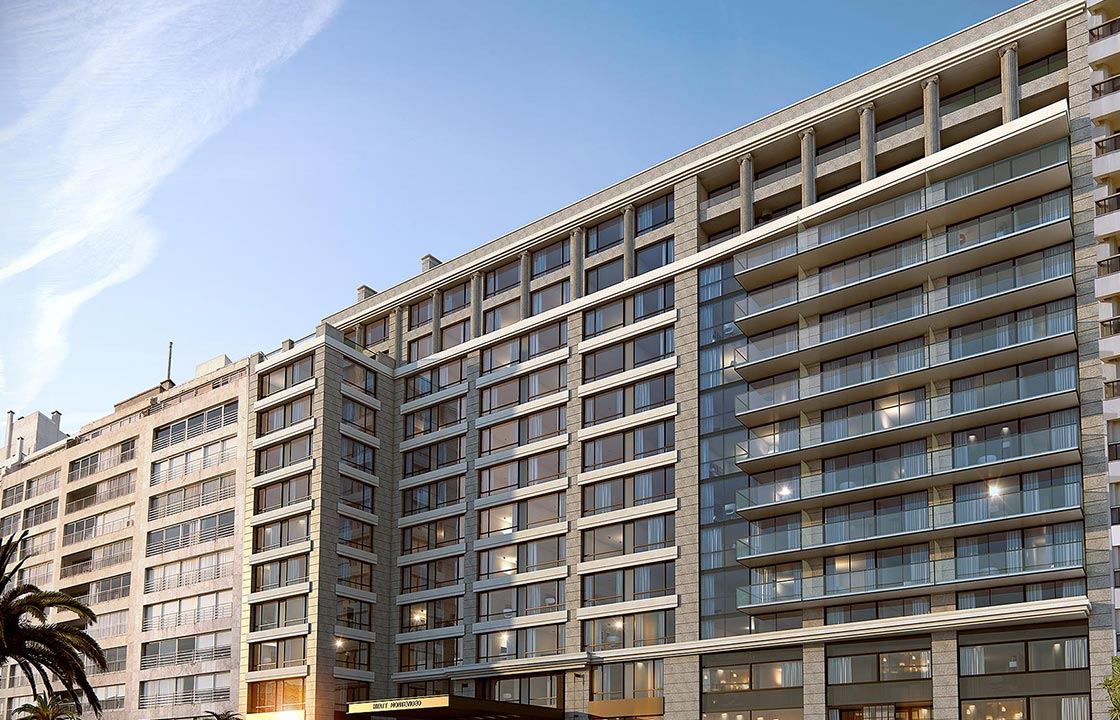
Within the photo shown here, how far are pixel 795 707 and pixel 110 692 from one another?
49.4 meters

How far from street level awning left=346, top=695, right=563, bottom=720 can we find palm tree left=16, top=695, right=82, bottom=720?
26.9 meters

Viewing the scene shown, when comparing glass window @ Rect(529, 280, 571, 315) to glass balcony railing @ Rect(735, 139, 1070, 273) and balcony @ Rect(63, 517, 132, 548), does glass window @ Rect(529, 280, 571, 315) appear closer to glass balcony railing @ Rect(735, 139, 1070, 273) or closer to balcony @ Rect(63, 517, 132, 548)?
glass balcony railing @ Rect(735, 139, 1070, 273)

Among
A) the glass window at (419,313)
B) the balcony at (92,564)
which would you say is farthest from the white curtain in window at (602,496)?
the balcony at (92,564)

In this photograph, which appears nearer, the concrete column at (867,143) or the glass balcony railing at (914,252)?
the glass balcony railing at (914,252)

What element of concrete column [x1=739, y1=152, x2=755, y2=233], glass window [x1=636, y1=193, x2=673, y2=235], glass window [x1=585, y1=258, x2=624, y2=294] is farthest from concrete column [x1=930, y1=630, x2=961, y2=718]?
glass window [x1=636, y1=193, x2=673, y2=235]

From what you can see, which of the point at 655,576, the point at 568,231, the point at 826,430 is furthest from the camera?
the point at 568,231

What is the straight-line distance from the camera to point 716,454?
62250 millimetres

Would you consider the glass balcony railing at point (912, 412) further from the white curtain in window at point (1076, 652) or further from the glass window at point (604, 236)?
the glass window at point (604, 236)

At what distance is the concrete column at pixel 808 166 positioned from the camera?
62.0 metres

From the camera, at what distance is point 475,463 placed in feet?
244

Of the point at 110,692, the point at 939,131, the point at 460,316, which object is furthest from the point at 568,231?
the point at 110,692

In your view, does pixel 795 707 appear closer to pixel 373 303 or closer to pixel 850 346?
pixel 850 346

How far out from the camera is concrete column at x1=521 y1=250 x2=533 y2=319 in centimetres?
7444

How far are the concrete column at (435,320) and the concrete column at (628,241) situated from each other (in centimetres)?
1581
